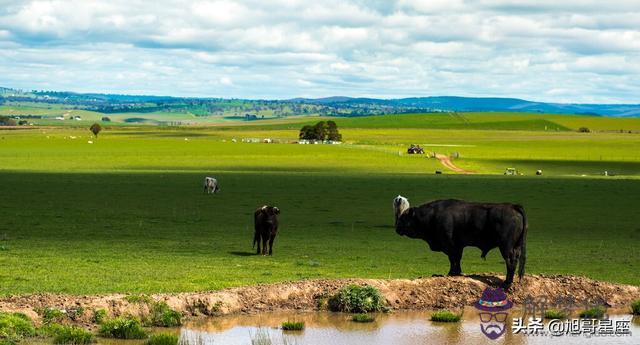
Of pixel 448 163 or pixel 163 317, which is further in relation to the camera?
pixel 448 163

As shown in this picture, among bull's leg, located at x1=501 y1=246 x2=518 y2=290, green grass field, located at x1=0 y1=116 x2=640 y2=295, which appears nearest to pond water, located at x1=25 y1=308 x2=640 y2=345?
bull's leg, located at x1=501 y1=246 x2=518 y2=290

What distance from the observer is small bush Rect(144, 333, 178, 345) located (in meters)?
16.3

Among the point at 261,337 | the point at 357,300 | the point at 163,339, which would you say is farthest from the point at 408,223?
the point at 163,339

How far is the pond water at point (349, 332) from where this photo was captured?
17359 millimetres

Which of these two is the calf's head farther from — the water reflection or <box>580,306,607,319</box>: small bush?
<box>580,306,607,319</box>: small bush

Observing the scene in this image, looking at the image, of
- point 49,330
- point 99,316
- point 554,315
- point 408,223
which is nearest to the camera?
point 49,330

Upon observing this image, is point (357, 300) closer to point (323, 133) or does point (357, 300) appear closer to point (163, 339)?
point (163, 339)

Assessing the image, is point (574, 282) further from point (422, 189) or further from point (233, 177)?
point (233, 177)

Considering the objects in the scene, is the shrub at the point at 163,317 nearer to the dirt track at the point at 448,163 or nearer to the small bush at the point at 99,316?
the small bush at the point at 99,316

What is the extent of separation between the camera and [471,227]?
68.7 ft

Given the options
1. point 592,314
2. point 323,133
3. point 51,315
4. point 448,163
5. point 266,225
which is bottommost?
Result: point 323,133

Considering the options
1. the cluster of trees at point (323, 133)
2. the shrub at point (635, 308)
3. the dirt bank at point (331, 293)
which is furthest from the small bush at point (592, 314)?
the cluster of trees at point (323, 133)

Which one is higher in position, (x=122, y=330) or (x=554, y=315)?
(x=554, y=315)

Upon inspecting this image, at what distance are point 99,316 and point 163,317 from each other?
120 centimetres
